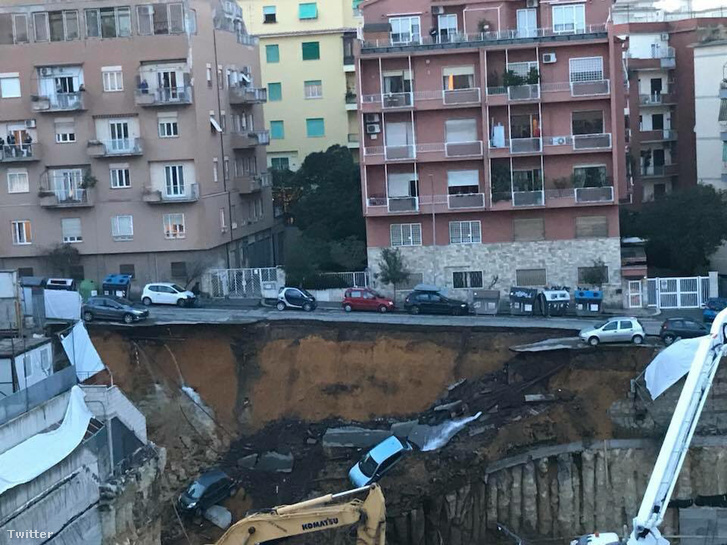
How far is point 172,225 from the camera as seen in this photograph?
156 feet

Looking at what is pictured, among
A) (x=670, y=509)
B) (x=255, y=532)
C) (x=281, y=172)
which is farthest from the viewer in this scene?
(x=281, y=172)

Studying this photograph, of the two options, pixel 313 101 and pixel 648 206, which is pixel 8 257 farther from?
pixel 648 206

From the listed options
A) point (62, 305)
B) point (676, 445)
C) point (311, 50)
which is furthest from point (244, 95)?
point (676, 445)

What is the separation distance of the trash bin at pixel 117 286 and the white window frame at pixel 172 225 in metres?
2.86

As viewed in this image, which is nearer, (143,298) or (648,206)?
(143,298)

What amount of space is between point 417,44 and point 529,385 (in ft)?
54.0

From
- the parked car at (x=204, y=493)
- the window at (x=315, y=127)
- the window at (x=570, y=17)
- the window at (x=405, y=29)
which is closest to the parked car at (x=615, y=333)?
the parked car at (x=204, y=493)

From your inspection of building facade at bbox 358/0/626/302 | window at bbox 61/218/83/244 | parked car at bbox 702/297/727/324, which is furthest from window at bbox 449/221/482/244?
window at bbox 61/218/83/244

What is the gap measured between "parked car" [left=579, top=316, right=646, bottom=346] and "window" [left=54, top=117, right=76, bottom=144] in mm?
23500

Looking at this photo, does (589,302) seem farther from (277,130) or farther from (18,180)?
(277,130)

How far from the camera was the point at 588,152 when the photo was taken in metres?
44.9

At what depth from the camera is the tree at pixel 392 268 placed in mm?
45219

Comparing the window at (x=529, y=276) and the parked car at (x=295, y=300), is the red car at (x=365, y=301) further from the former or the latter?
the window at (x=529, y=276)

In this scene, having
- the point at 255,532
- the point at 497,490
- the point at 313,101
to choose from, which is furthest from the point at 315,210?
the point at 255,532
